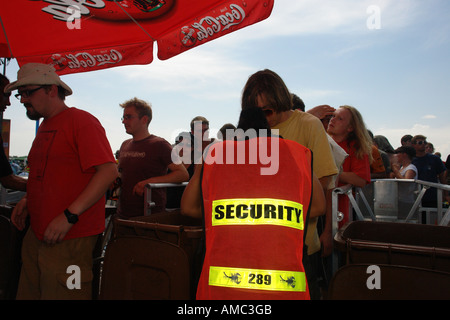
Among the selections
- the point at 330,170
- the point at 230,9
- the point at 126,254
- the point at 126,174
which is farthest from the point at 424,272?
the point at 126,174

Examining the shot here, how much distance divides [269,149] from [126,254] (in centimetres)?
117

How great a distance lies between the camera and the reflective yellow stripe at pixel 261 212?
1.39 m

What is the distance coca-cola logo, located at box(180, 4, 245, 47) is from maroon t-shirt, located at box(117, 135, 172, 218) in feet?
3.45

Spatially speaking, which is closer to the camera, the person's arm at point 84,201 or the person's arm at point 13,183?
the person's arm at point 84,201

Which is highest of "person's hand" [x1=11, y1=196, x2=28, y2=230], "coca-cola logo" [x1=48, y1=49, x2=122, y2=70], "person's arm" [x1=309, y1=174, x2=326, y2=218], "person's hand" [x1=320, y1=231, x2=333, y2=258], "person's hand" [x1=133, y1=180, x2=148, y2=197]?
"coca-cola logo" [x1=48, y1=49, x2=122, y2=70]

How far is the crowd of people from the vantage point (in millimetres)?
1398

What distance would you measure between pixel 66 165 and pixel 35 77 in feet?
1.98

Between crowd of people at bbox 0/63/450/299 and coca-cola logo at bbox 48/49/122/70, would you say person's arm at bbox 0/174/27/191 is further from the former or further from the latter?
coca-cola logo at bbox 48/49/122/70

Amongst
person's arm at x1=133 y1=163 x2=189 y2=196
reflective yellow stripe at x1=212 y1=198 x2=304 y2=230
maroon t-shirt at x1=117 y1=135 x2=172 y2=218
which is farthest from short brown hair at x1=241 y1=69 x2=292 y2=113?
maroon t-shirt at x1=117 y1=135 x2=172 y2=218

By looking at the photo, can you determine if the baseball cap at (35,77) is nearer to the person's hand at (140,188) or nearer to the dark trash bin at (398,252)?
the person's hand at (140,188)

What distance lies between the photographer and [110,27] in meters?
3.42

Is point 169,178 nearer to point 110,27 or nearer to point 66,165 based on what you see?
point 66,165

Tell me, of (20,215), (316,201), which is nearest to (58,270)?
(20,215)

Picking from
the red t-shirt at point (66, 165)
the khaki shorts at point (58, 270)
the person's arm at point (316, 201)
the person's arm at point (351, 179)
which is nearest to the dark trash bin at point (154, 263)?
the khaki shorts at point (58, 270)
